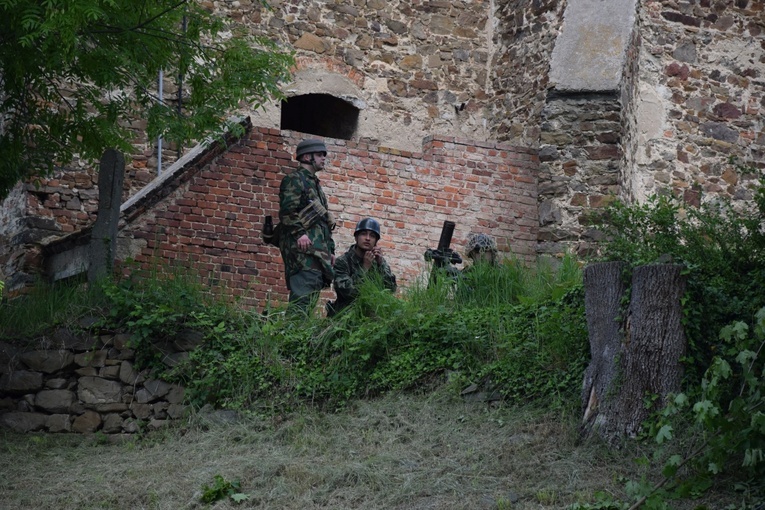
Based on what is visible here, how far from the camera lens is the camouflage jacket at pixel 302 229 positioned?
11742 millimetres

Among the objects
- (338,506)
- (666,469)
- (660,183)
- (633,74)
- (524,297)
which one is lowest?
(338,506)

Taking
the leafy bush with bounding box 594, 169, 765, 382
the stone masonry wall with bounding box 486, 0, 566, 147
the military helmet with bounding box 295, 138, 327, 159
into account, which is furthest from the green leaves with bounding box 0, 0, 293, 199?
the stone masonry wall with bounding box 486, 0, 566, 147

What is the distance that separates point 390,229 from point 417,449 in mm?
5694

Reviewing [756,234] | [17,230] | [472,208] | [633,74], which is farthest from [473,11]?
[756,234]

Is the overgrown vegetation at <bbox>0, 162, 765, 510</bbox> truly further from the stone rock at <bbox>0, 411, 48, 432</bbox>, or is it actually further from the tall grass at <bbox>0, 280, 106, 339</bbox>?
the stone rock at <bbox>0, 411, 48, 432</bbox>

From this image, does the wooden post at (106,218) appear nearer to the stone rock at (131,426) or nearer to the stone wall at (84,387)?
the stone wall at (84,387)

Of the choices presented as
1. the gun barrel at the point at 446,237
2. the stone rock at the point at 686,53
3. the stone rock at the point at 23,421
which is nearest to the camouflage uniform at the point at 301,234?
the gun barrel at the point at 446,237

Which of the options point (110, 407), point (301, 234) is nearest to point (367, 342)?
point (301, 234)

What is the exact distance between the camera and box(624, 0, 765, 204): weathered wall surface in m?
17.3

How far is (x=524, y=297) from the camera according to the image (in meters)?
10.9

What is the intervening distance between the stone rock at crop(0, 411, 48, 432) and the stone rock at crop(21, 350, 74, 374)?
0.38 m

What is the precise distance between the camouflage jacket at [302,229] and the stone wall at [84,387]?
1.22 meters

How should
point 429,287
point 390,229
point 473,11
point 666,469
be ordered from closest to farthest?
point 666,469
point 429,287
point 390,229
point 473,11

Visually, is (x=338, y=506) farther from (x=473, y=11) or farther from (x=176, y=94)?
(x=473, y=11)
